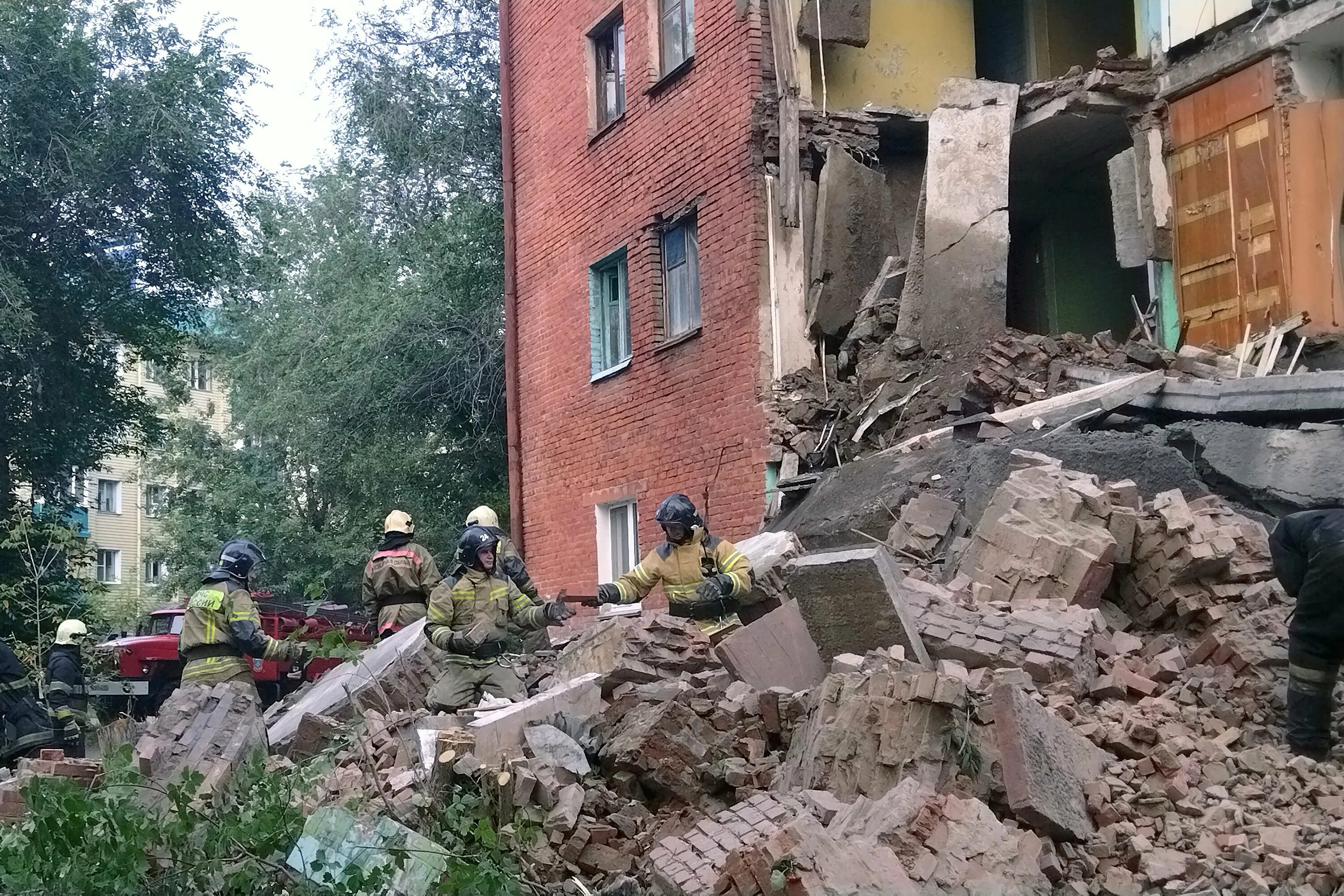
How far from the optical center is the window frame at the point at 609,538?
1426 centimetres

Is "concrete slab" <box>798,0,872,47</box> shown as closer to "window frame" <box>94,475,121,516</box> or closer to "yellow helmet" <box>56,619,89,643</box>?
"yellow helmet" <box>56,619,89,643</box>

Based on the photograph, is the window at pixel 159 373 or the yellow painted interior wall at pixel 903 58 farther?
the window at pixel 159 373

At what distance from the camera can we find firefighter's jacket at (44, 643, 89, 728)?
899cm

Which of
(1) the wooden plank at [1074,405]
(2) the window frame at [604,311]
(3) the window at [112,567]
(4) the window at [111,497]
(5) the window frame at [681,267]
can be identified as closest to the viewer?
(1) the wooden plank at [1074,405]

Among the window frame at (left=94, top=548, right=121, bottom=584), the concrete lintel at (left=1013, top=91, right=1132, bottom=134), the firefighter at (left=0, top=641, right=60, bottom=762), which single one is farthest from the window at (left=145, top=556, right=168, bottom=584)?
the concrete lintel at (left=1013, top=91, right=1132, bottom=134)

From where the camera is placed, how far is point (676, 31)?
1356cm

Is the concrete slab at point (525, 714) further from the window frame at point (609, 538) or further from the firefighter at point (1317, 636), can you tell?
the window frame at point (609, 538)

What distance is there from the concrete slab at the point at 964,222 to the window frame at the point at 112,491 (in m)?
30.5

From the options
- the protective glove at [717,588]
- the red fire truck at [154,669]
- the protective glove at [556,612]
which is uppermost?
the protective glove at [717,588]

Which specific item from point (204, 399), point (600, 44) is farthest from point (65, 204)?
point (204, 399)

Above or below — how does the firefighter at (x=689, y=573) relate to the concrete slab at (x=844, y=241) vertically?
below

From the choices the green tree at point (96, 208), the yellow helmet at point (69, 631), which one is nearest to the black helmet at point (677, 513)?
the yellow helmet at point (69, 631)

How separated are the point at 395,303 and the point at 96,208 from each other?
4408 mm

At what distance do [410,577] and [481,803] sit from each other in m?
4.04
